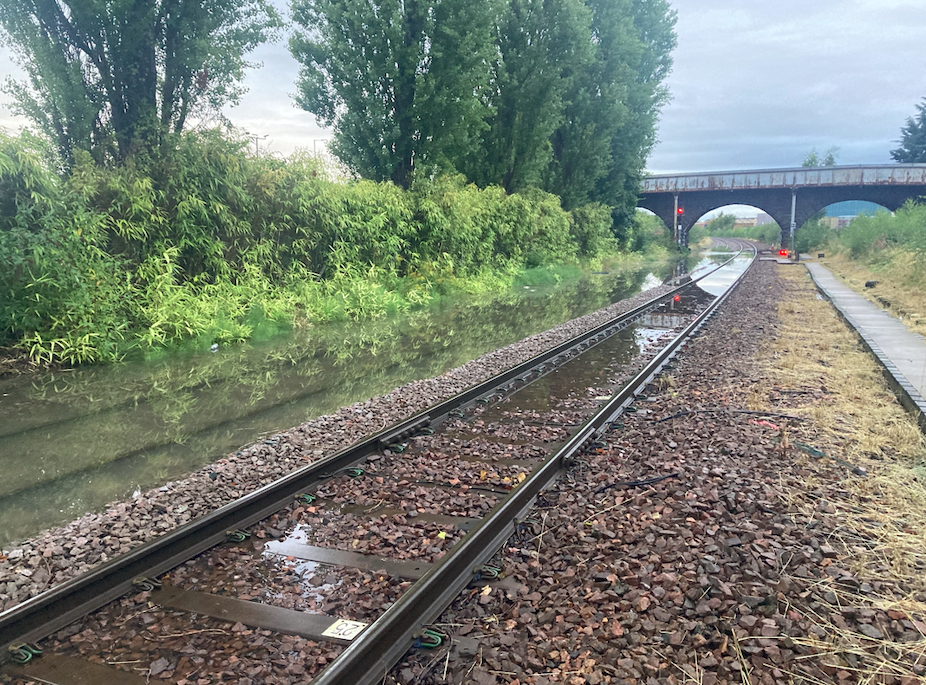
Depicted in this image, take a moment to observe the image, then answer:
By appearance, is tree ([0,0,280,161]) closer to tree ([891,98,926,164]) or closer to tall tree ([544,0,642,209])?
tall tree ([544,0,642,209])

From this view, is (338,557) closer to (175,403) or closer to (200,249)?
(175,403)

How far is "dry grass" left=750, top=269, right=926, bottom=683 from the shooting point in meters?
2.73

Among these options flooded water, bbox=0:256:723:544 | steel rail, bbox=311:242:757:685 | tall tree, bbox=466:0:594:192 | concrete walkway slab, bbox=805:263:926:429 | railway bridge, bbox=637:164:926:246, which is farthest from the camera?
railway bridge, bbox=637:164:926:246

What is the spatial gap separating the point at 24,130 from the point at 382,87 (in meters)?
12.5

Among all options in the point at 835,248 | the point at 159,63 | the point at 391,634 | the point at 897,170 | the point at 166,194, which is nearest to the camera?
the point at 391,634

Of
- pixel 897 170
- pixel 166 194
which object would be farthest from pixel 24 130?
pixel 897 170

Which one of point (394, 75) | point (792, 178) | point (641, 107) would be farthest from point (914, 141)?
point (394, 75)

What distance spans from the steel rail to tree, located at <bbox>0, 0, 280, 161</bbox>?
1118 centimetres

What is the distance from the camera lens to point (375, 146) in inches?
789

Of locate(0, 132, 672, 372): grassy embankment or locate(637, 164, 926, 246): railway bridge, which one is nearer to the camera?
locate(0, 132, 672, 372): grassy embankment

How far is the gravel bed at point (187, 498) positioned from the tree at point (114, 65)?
336 inches

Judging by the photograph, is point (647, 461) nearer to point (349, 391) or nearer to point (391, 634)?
point (391, 634)

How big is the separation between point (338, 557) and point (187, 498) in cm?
160

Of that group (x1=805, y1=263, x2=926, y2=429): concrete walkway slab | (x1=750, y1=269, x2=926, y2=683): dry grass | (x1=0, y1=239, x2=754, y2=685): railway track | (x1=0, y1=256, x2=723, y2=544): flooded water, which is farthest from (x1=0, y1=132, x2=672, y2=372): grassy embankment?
(x1=805, y1=263, x2=926, y2=429): concrete walkway slab
